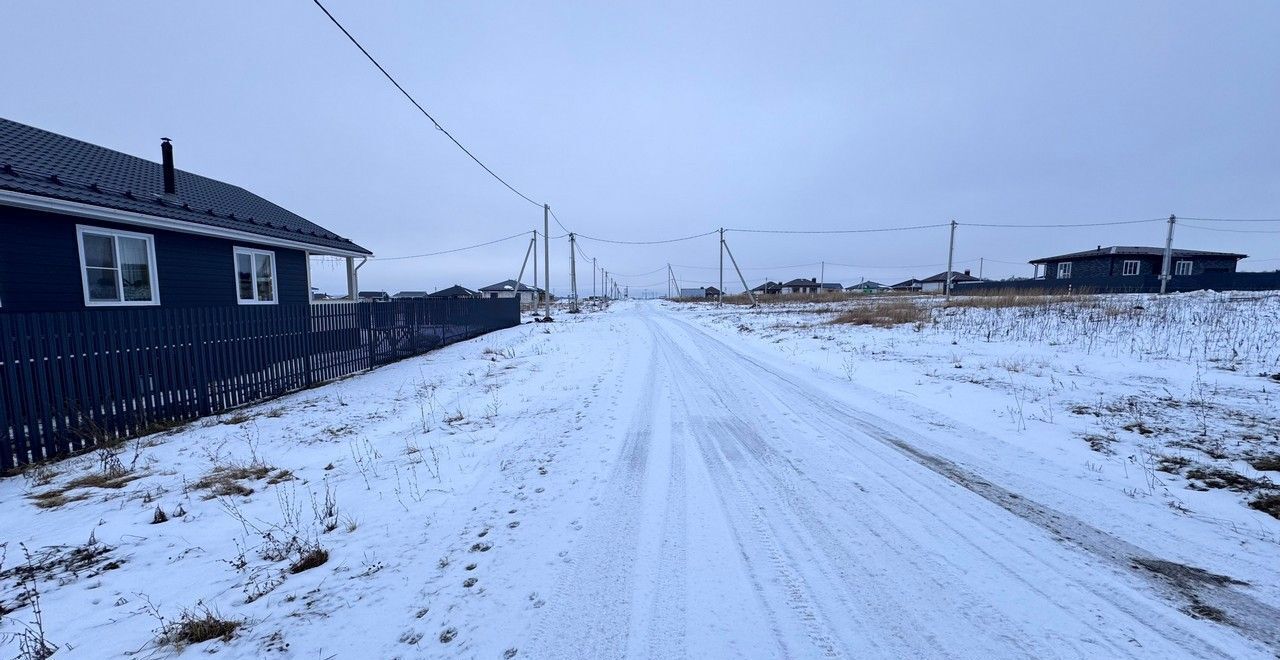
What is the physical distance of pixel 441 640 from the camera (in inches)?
89.0

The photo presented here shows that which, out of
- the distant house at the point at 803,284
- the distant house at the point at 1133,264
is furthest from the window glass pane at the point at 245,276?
the distant house at the point at 803,284

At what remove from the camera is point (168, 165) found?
12.2 meters

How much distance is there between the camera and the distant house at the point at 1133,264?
40219mm

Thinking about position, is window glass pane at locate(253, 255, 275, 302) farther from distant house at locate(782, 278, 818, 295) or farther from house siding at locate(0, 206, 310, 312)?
distant house at locate(782, 278, 818, 295)

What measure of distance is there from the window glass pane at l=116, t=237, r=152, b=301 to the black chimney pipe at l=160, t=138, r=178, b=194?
9.98ft

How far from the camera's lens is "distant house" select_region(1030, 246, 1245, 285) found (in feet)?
132

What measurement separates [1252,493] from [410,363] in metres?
13.8

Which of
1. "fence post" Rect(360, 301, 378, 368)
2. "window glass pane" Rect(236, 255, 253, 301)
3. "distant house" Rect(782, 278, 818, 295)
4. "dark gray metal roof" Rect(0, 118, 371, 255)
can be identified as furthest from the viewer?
"distant house" Rect(782, 278, 818, 295)

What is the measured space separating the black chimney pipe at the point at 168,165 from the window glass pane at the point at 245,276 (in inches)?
83.4

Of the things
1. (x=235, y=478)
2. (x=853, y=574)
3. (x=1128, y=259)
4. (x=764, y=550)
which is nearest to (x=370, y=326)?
(x=235, y=478)

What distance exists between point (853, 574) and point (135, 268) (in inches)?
544

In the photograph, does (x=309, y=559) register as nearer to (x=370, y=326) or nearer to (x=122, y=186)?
(x=370, y=326)

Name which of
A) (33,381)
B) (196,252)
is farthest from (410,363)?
(33,381)

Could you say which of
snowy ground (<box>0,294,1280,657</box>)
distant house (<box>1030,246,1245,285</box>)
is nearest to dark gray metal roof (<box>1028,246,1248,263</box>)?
distant house (<box>1030,246,1245,285</box>)
